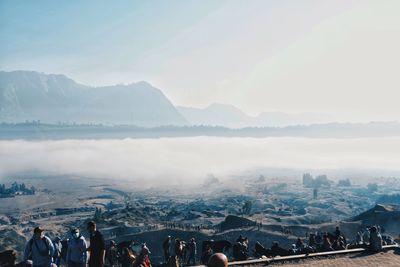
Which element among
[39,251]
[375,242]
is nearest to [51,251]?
[39,251]

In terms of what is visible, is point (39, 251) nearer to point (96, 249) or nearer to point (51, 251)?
point (51, 251)

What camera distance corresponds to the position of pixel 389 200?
442 feet

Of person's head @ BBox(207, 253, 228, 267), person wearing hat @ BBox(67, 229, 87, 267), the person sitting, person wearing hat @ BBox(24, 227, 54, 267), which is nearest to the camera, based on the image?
person's head @ BBox(207, 253, 228, 267)

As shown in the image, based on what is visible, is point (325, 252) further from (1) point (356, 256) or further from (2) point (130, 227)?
(2) point (130, 227)

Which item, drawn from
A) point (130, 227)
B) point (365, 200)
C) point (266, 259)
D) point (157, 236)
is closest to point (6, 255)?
point (266, 259)

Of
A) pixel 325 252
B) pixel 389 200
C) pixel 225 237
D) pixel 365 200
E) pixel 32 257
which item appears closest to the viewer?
pixel 32 257

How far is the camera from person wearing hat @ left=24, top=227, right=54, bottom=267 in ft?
38.9

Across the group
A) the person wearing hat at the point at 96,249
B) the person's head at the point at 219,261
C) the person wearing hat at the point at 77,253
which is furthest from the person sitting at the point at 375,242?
the person's head at the point at 219,261

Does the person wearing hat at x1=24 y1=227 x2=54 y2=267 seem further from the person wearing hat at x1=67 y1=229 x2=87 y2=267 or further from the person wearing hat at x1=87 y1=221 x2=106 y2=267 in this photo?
the person wearing hat at x1=87 y1=221 x2=106 y2=267

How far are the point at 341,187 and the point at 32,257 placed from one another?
636 ft

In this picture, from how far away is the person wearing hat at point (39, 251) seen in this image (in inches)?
467

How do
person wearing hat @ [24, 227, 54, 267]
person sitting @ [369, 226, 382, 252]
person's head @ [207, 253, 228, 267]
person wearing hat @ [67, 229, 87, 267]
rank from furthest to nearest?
person sitting @ [369, 226, 382, 252] < person wearing hat @ [67, 229, 87, 267] < person wearing hat @ [24, 227, 54, 267] < person's head @ [207, 253, 228, 267]

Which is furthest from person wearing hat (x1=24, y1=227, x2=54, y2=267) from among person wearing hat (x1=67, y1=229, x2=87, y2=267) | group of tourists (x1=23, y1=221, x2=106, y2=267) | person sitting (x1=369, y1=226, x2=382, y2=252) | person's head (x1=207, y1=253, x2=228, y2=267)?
person sitting (x1=369, y1=226, x2=382, y2=252)

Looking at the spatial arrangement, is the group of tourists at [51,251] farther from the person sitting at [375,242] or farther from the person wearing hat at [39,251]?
the person sitting at [375,242]
